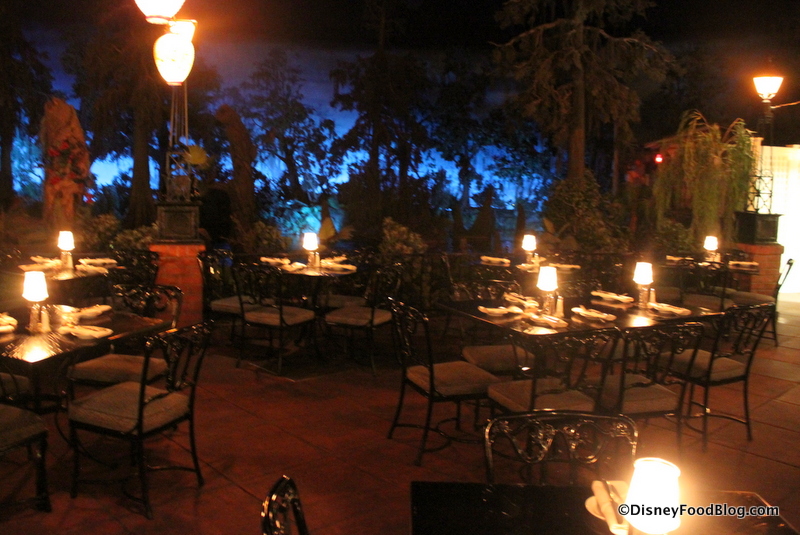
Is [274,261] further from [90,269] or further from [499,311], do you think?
[499,311]

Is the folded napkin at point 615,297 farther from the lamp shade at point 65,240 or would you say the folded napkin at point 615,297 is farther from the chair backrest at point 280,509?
the lamp shade at point 65,240

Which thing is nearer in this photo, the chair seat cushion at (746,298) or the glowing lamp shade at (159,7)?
the glowing lamp shade at (159,7)

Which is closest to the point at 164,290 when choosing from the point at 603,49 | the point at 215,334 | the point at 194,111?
the point at 215,334

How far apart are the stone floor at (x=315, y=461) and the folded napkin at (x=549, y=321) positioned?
2.83 feet

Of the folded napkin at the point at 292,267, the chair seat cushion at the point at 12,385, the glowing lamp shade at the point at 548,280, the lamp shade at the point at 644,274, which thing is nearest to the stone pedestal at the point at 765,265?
the lamp shade at the point at 644,274

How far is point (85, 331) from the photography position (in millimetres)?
3262

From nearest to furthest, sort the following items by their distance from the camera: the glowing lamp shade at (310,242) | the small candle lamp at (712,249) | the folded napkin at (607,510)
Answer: the folded napkin at (607,510) → the glowing lamp shade at (310,242) → the small candle lamp at (712,249)

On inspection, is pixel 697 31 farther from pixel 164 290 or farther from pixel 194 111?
pixel 164 290

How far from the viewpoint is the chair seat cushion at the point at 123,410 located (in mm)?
3027

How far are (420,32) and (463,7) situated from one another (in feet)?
3.98

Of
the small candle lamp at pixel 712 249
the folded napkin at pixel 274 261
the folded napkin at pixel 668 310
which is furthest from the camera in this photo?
the small candle lamp at pixel 712 249

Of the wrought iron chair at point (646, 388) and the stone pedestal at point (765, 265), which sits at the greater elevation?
the stone pedestal at point (765, 265)

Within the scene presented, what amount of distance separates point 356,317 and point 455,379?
1861 millimetres

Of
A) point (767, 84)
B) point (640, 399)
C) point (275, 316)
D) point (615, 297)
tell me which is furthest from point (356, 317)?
point (767, 84)
